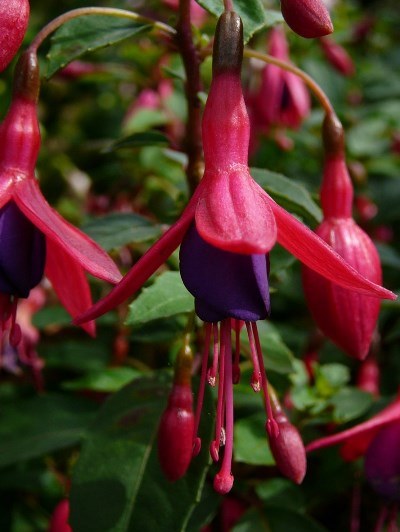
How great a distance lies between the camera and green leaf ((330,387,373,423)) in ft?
3.36

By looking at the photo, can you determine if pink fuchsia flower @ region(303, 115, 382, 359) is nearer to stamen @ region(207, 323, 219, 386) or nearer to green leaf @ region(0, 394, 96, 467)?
stamen @ region(207, 323, 219, 386)

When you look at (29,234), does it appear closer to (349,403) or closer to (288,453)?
(288,453)

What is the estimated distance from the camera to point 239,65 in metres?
0.72

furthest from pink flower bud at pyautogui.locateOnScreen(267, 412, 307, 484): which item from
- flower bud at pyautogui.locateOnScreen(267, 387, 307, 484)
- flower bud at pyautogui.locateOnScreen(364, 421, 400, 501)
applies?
flower bud at pyautogui.locateOnScreen(364, 421, 400, 501)

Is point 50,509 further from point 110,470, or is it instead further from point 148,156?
point 148,156

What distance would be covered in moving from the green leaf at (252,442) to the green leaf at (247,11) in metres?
0.52

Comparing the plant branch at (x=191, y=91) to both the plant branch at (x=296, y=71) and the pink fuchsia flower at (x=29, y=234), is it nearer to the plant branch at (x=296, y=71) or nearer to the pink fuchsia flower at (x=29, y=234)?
the plant branch at (x=296, y=71)

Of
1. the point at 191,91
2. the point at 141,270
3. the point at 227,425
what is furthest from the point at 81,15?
the point at 227,425

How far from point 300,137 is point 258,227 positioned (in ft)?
3.98

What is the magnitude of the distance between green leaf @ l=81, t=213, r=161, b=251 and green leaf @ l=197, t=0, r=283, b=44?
31 centimetres

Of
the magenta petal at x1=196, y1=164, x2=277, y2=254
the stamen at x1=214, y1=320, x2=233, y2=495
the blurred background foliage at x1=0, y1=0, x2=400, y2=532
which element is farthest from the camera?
the blurred background foliage at x1=0, y1=0, x2=400, y2=532

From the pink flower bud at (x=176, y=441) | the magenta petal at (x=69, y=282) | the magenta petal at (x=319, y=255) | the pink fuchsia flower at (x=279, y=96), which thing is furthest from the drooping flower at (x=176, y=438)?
the pink fuchsia flower at (x=279, y=96)

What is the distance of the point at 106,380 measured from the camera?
117 centimetres

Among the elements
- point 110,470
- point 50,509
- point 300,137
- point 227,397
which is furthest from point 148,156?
point 227,397
